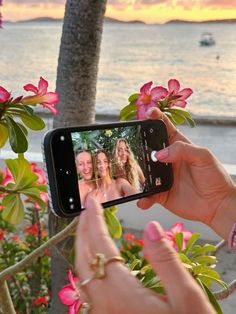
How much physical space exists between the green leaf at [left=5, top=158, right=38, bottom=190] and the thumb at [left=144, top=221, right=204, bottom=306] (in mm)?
585

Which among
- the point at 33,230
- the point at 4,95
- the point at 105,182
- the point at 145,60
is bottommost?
the point at 33,230

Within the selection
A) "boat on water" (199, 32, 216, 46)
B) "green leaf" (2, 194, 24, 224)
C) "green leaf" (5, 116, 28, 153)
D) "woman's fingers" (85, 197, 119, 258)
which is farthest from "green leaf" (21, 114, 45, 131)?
"boat on water" (199, 32, 216, 46)

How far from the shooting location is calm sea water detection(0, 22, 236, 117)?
213 inches

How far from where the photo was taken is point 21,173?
975 millimetres

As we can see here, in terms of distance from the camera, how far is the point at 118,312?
0.38 metres

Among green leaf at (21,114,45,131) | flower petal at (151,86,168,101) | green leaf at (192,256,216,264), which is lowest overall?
green leaf at (192,256,216,264)

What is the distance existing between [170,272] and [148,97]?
22.7 inches

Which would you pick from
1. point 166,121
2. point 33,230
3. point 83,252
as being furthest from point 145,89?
point 33,230

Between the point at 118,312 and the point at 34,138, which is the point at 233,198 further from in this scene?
the point at 34,138

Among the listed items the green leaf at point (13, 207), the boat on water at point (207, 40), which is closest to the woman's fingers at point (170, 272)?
the green leaf at point (13, 207)

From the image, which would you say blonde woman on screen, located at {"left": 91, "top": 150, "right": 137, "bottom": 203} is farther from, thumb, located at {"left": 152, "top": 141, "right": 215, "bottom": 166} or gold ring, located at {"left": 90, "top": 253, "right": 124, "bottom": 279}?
gold ring, located at {"left": 90, "top": 253, "right": 124, "bottom": 279}

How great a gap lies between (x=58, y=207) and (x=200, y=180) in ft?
0.75

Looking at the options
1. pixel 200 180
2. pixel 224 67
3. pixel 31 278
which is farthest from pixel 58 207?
pixel 224 67

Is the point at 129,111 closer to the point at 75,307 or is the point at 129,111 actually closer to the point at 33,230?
the point at 75,307
